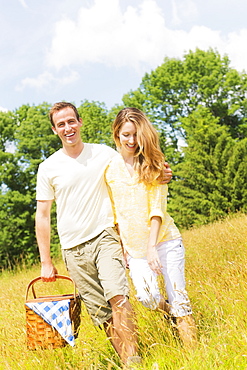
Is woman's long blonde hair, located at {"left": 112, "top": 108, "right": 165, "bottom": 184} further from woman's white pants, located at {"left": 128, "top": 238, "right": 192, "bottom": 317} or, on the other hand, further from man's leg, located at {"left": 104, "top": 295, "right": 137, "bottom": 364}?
man's leg, located at {"left": 104, "top": 295, "right": 137, "bottom": 364}

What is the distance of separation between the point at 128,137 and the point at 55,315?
4.83 ft

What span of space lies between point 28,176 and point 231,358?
2454cm

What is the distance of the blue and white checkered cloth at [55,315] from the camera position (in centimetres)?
329

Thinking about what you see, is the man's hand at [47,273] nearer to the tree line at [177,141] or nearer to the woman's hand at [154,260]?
the woman's hand at [154,260]

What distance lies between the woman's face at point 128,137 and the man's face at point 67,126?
0.40m

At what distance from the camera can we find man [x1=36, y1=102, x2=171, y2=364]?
3.42 metres

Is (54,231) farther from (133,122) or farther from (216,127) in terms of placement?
(133,122)

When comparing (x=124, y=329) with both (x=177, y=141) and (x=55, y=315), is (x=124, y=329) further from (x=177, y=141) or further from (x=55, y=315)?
(x=177, y=141)

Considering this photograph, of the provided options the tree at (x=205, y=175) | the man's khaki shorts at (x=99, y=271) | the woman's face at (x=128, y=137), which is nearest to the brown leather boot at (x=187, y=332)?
the man's khaki shorts at (x=99, y=271)

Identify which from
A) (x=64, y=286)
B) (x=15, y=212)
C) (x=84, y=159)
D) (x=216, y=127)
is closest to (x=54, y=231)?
(x=15, y=212)

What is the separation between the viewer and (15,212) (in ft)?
84.8

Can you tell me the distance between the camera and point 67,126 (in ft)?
11.9

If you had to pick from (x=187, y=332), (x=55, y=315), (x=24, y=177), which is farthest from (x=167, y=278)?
(x=24, y=177)

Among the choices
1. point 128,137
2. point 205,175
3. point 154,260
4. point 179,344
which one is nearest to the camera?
point 179,344
